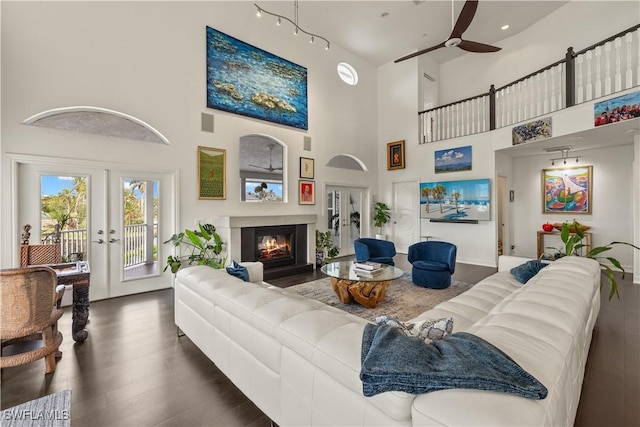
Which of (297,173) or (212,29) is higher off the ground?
(212,29)

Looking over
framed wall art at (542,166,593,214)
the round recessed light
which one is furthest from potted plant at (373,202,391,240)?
framed wall art at (542,166,593,214)

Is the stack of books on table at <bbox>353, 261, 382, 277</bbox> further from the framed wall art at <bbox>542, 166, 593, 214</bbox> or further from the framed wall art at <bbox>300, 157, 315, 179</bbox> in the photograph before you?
the framed wall art at <bbox>542, 166, 593, 214</bbox>

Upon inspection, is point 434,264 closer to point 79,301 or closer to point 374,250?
point 374,250

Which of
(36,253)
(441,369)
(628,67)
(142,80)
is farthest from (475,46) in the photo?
(36,253)

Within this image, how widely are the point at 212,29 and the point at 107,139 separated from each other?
2.76 meters

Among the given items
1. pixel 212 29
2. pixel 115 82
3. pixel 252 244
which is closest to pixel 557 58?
pixel 212 29

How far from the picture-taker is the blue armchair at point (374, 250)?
514 centimetres

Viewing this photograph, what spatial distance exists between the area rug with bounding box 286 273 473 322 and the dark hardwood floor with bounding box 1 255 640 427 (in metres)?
1.62

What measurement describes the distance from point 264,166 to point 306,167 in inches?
38.3

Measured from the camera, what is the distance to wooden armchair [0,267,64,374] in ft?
6.50

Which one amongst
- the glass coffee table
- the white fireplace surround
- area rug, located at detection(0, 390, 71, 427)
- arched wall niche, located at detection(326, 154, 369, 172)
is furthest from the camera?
arched wall niche, located at detection(326, 154, 369, 172)

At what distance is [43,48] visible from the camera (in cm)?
364

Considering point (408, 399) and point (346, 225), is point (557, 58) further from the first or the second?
point (408, 399)

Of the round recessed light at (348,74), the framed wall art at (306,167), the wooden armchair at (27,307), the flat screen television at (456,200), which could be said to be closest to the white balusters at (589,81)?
the flat screen television at (456,200)
